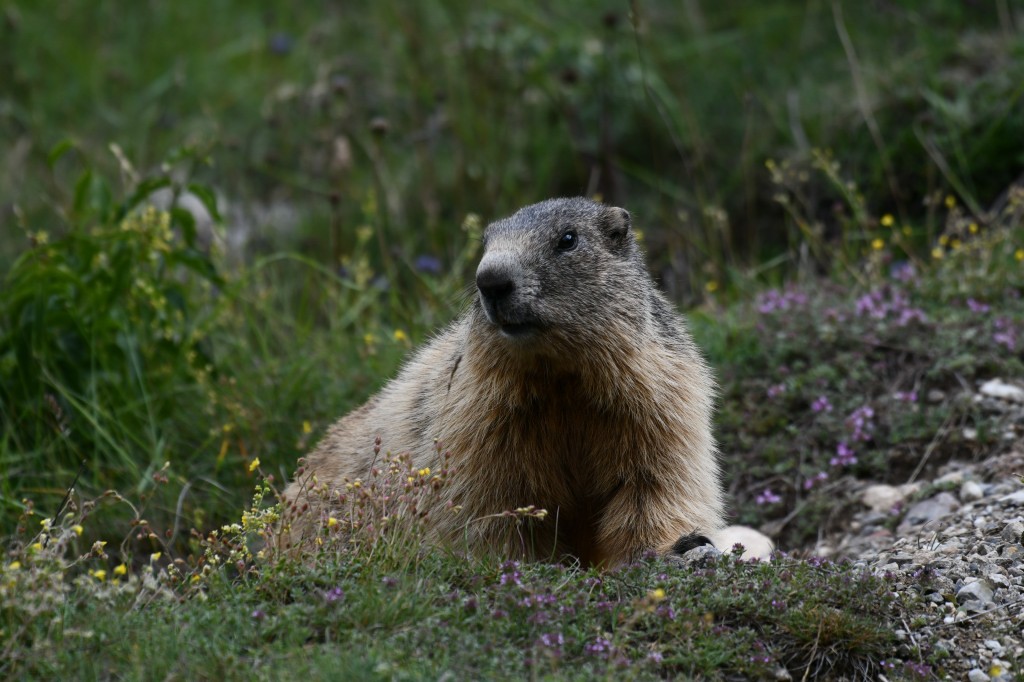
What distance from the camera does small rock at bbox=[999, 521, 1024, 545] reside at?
4.57 metres

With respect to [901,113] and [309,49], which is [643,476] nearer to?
[901,113]

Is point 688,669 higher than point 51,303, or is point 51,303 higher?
point 51,303

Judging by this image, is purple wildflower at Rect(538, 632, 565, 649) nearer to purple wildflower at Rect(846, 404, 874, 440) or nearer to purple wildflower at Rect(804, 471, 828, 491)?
purple wildflower at Rect(804, 471, 828, 491)

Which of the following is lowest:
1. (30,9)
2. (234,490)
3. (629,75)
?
(234,490)

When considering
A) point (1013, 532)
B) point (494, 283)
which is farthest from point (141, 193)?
point (1013, 532)

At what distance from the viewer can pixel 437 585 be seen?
3.82m

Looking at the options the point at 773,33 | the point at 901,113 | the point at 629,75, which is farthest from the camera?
the point at 773,33

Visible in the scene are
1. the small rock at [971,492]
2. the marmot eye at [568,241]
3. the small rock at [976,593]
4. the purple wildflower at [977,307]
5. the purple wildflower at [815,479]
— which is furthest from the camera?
Result: the purple wildflower at [977,307]

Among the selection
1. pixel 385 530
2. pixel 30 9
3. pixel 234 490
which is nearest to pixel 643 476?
pixel 385 530

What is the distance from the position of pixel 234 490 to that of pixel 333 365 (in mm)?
1019

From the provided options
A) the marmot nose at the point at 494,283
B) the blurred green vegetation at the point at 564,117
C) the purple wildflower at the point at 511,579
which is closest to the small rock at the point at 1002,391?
the blurred green vegetation at the point at 564,117

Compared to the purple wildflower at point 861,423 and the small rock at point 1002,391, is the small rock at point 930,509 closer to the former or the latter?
the purple wildflower at point 861,423

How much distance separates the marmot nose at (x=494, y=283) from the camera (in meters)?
4.40

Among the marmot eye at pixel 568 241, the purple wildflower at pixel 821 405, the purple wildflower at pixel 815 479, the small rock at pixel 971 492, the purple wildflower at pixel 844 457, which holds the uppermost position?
the marmot eye at pixel 568 241
